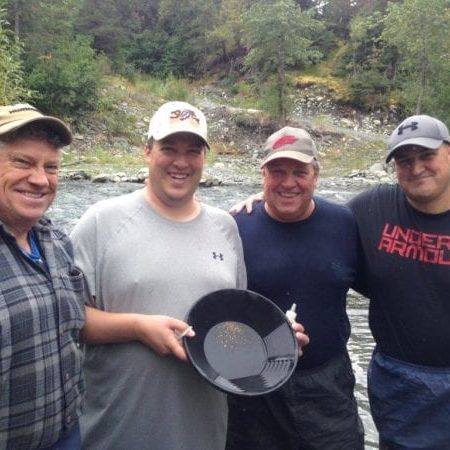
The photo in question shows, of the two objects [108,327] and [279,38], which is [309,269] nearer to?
[108,327]

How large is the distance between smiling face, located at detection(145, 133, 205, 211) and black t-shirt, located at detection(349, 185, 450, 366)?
3.59 ft

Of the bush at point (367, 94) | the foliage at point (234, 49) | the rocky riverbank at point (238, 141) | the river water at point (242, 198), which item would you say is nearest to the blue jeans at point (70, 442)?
the river water at point (242, 198)

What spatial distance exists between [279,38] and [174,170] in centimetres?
3415

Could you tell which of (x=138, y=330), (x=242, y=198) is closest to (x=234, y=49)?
(x=242, y=198)

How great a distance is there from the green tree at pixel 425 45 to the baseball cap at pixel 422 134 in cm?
3056

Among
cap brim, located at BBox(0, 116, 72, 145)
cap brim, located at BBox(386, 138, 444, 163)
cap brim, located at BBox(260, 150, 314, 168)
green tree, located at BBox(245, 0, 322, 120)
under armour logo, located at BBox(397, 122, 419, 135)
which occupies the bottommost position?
cap brim, located at BBox(260, 150, 314, 168)

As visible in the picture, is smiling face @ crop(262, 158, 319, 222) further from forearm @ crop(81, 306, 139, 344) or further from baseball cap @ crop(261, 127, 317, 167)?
forearm @ crop(81, 306, 139, 344)

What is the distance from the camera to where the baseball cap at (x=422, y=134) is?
273cm

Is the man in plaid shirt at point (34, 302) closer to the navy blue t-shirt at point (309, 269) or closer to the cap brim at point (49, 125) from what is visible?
the cap brim at point (49, 125)

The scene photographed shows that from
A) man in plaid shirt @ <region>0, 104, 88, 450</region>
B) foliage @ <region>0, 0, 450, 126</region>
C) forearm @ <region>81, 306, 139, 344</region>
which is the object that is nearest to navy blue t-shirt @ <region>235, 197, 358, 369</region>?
forearm @ <region>81, 306, 139, 344</region>

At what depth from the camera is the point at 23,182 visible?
73.8 inches

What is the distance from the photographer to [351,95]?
41125mm

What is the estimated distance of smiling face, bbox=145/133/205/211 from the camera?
7.36 ft

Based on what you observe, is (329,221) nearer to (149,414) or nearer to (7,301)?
(149,414)
